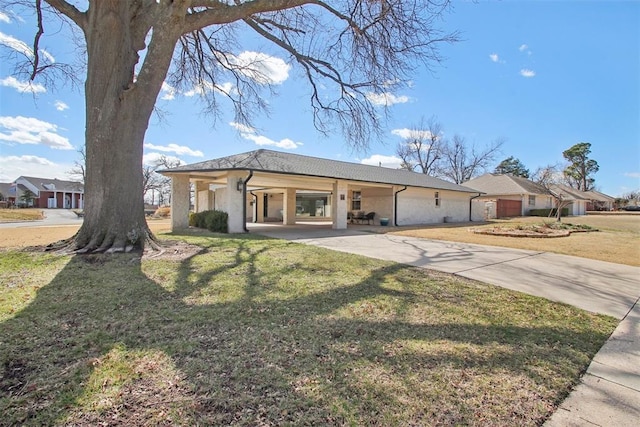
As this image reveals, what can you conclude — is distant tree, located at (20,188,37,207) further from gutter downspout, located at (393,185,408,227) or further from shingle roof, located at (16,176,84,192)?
gutter downspout, located at (393,185,408,227)

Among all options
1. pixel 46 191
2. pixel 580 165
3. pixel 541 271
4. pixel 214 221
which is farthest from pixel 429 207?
pixel 46 191

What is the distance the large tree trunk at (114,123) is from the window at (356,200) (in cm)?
1591

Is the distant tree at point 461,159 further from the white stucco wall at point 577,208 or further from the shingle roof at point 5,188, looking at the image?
the shingle roof at point 5,188

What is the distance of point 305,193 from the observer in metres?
25.9

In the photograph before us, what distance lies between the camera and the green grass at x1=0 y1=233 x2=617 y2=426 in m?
1.97

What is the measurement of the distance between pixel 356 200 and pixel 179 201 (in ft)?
38.7

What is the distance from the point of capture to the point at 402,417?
1.92 metres

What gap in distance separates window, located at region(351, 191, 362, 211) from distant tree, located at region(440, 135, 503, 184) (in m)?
27.7

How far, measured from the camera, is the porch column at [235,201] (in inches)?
513

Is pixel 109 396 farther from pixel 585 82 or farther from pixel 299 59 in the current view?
pixel 585 82

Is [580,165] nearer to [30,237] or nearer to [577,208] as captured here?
[577,208]

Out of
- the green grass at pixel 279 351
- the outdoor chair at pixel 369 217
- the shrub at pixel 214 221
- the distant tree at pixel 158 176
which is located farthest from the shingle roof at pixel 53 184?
the green grass at pixel 279 351

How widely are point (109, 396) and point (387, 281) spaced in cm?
403

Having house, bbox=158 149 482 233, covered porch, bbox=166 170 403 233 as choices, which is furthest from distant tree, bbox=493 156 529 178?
covered porch, bbox=166 170 403 233
